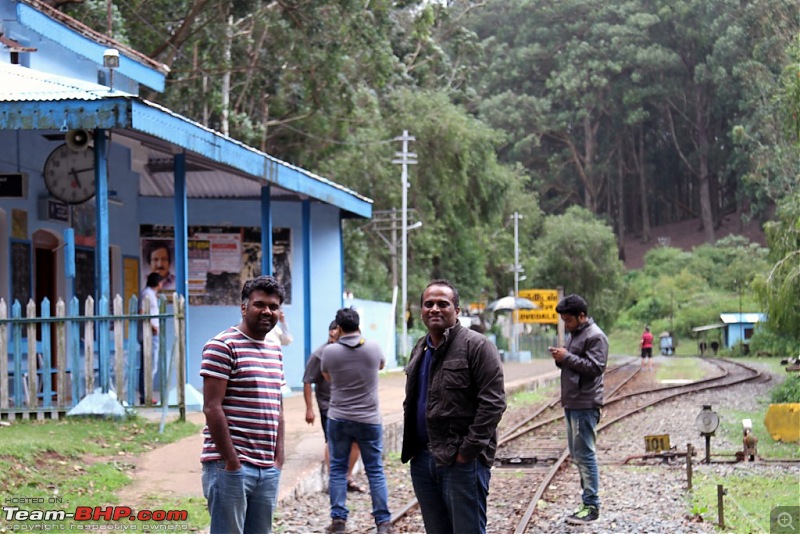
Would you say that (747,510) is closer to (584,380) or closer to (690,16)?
(584,380)

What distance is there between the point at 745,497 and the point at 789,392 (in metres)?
10.6

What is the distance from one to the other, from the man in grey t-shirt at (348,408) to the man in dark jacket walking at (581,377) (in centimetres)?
152

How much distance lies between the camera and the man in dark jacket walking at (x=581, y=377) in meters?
9.13

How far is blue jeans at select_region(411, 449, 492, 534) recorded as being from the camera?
6.00m

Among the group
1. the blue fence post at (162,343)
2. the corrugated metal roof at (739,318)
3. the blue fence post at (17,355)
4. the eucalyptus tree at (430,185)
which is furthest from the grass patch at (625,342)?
the blue fence post at (17,355)

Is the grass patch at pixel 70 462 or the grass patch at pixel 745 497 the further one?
the grass patch at pixel 745 497

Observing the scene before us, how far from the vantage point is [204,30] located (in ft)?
88.2

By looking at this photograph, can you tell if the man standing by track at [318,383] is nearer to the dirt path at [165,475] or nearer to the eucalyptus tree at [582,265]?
the dirt path at [165,475]

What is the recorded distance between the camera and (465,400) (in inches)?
237

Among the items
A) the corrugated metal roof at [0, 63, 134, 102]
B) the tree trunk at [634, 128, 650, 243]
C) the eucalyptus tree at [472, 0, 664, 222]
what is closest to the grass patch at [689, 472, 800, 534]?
the corrugated metal roof at [0, 63, 134, 102]

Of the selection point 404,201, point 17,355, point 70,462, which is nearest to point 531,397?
point 404,201

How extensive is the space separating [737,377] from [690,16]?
159 feet

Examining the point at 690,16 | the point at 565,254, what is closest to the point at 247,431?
the point at 565,254

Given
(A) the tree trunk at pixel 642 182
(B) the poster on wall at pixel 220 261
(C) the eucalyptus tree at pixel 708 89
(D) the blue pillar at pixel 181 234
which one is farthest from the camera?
(A) the tree trunk at pixel 642 182
